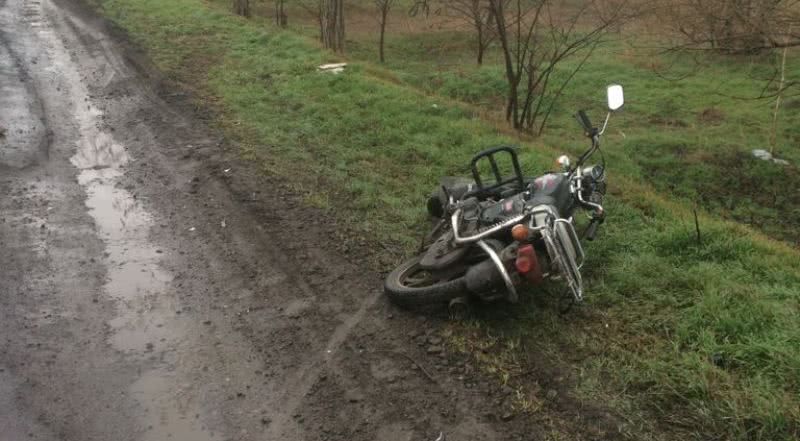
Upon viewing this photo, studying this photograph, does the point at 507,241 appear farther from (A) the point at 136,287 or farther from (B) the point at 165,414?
(A) the point at 136,287

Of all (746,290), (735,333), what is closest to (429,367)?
(735,333)

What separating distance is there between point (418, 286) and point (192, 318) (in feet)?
6.34

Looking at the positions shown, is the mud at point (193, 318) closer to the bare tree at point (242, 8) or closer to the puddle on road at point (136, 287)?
the puddle on road at point (136, 287)

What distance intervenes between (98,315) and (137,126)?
5.44 meters

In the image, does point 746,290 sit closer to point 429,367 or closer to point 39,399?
point 429,367

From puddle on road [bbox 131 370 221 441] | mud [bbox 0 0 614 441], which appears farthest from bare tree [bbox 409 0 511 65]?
puddle on road [bbox 131 370 221 441]

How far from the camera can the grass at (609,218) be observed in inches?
171

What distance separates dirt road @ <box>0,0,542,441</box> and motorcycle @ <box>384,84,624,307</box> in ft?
1.19

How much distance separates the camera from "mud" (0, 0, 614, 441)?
4219 mm

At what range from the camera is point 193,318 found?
5355 millimetres

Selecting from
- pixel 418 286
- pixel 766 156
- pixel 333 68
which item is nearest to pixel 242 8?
pixel 333 68

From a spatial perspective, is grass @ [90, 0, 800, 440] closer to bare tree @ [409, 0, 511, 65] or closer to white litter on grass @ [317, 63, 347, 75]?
white litter on grass @ [317, 63, 347, 75]

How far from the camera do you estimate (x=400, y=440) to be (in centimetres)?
400

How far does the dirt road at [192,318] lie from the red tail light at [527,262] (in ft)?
2.71
